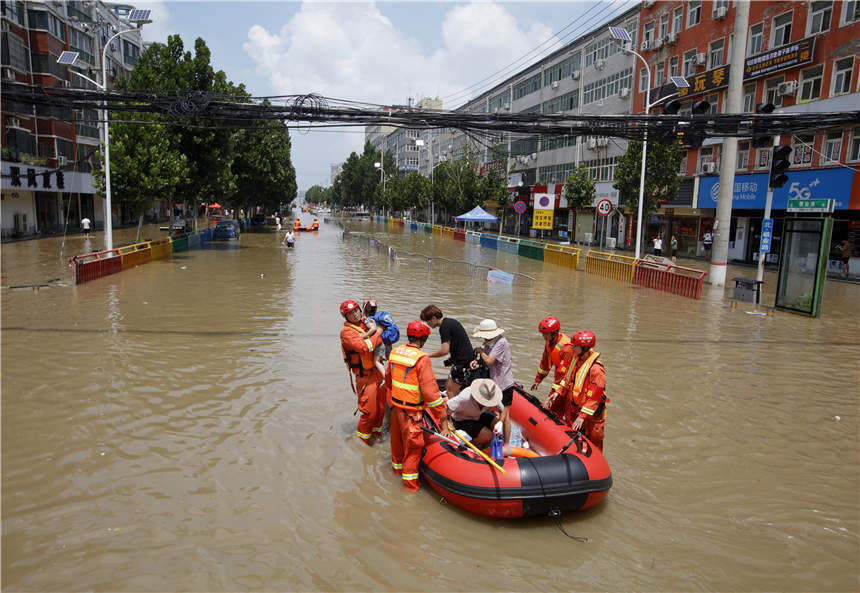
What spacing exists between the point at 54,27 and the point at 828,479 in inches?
2089

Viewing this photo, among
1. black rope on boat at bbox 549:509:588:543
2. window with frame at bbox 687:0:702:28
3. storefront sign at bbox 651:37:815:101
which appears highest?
window with frame at bbox 687:0:702:28

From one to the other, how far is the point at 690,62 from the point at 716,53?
2189 mm

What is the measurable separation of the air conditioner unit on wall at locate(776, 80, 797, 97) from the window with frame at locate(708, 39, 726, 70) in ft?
17.9

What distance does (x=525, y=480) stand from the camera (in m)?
5.22

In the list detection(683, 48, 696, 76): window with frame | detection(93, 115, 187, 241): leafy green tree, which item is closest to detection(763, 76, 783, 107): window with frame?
detection(683, 48, 696, 76): window with frame

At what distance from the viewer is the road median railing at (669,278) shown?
18.7m

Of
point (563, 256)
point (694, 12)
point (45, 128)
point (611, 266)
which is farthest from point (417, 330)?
point (45, 128)

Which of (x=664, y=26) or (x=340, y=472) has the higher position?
(x=664, y=26)

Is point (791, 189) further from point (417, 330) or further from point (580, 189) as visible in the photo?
point (417, 330)

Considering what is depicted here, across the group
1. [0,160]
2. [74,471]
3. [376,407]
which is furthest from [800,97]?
[0,160]

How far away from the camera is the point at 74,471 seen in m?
6.14

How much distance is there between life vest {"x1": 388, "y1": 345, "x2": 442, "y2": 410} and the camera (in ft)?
18.9

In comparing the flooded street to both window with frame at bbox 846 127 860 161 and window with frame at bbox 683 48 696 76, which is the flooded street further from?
window with frame at bbox 683 48 696 76

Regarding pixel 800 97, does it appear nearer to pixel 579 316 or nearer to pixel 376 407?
pixel 579 316
